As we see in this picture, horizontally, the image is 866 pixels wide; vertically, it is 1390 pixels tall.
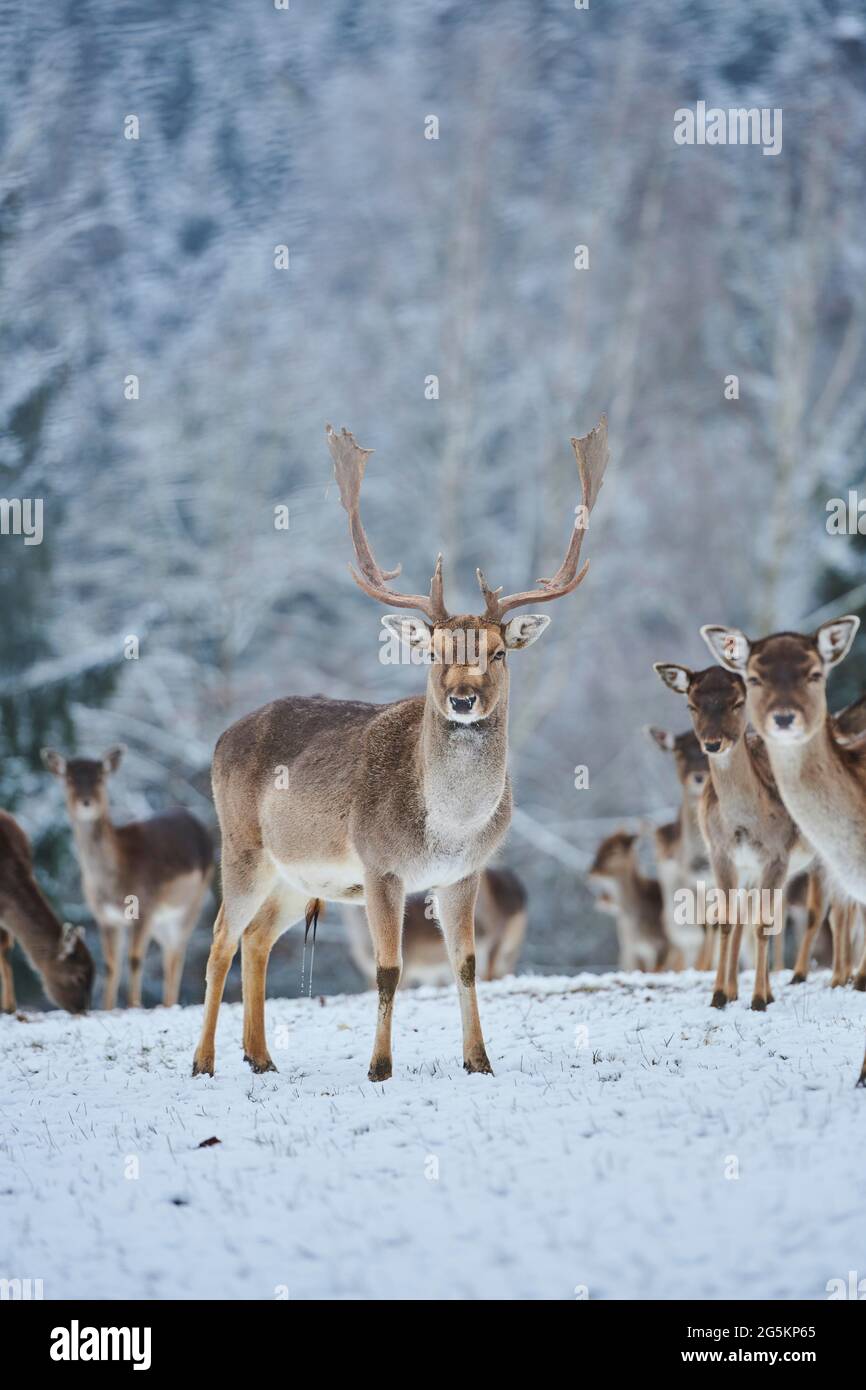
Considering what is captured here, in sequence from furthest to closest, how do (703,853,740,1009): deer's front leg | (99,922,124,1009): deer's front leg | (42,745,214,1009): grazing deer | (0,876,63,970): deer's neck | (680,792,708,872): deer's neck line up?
(42,745,214,1009): grazing deer, (99,922,124,1009): deer's front leg, (680,792,708,872): deer's neck, (0,876,63,970): deer's neck, (703,853,740,1009): deer's front leg

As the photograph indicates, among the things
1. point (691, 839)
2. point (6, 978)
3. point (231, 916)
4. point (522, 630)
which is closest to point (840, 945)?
point (691, 839)

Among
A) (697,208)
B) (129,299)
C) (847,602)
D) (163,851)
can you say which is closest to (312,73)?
(129,299)

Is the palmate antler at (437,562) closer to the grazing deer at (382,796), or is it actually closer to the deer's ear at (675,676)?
the grazing deer at (382,796)

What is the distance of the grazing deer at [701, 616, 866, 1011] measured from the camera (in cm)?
766

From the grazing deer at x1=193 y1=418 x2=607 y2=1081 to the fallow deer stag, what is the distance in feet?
3.83

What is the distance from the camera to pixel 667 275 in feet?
82.8

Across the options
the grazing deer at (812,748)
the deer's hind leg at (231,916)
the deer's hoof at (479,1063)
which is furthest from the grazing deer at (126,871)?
the grazing deer at (812,748)

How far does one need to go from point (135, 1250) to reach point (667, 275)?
21618mm

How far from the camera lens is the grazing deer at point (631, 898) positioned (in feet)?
57.4

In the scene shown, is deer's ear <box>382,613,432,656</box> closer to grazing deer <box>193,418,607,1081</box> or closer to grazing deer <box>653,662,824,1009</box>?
grazing deer <box>193,418,607,1081</box>

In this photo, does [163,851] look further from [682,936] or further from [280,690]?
[280,690]

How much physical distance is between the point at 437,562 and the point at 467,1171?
3.73m

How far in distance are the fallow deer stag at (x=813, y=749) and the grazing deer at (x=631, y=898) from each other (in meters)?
9.58

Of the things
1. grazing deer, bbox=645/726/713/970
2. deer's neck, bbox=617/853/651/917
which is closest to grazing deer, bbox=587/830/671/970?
deer's neck, bbox=617/853/651/917
